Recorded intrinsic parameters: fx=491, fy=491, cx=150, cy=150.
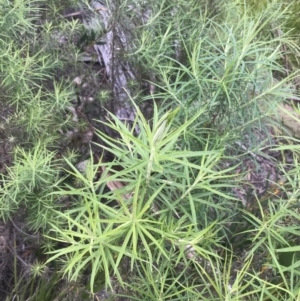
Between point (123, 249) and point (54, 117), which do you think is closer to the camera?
point (123, 249)

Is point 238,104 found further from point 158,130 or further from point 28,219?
point 28,219

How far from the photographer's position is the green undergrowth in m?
1.19

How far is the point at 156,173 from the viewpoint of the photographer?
49.4 inches

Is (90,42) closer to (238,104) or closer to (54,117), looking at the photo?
(54,117)

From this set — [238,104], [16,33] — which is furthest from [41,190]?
[238,104]

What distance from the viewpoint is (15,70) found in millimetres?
1512

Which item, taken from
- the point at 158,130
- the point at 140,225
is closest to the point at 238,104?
the point at 158,130

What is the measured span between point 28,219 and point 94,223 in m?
0.59

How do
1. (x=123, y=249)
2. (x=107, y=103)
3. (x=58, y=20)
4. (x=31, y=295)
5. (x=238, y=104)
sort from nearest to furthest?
1. (x=123, y=249)
2. (x=238, y=104)
3. (x=31, y=295)
4. (x=58, y=20)
5. (x=107, y=103)

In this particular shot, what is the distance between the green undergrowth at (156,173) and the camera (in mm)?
1192

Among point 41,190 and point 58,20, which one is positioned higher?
point 58,20

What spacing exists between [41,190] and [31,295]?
1.49ft

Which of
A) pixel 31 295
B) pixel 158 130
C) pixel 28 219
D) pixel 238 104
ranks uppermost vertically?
pixel 158 130

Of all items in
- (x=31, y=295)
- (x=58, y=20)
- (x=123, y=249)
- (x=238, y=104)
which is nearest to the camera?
(x=123, y=249)
